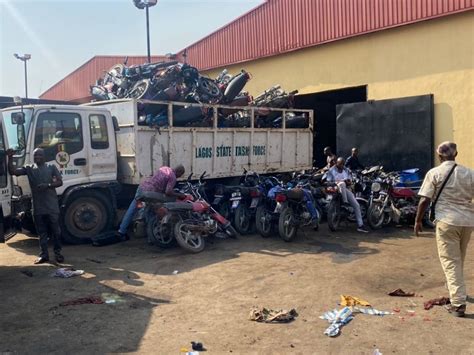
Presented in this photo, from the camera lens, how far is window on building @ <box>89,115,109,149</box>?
27.6ft

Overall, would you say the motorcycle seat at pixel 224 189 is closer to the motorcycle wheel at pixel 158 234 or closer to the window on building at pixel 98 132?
the motorcycle wheel at pixel 158 234

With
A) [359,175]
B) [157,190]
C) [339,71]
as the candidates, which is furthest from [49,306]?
[339,71]

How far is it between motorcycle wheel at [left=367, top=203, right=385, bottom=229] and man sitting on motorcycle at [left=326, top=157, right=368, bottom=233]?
20 centimetres

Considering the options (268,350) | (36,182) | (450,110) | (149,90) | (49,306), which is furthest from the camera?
(450,110)

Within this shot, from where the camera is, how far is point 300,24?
1437 cm

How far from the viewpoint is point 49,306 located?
5188mm

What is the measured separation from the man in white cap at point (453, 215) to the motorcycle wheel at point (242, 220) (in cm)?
449

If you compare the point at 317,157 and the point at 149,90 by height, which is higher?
the point at 149,90

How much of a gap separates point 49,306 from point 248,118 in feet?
21.3

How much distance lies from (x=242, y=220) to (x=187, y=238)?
1.67 metres

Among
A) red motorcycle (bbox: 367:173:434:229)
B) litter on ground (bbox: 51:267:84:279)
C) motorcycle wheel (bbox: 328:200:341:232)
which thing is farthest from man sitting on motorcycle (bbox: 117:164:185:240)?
red motorcycle (bbox: 367:173:434:229)

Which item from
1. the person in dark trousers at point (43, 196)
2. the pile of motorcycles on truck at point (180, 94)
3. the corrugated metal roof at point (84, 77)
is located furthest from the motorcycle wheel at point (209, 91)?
the corrugated metal roof at point (84, 77)

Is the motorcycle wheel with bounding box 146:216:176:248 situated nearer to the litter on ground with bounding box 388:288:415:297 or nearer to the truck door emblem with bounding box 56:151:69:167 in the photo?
the truck door emblem with bounding box 56:151:69:167

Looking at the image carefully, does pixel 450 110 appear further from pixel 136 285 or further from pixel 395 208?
pixel 136 285
